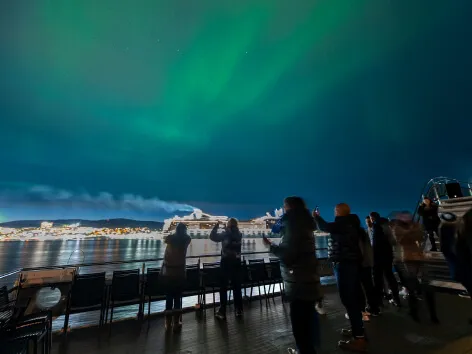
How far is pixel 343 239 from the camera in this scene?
2.38 m

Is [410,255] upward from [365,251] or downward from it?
downward

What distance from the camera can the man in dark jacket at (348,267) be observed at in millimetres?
2258

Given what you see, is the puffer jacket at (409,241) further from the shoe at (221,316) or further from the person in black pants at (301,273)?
the shoe at (221,316)

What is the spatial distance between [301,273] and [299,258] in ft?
0.38

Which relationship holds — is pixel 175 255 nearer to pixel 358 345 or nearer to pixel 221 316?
pixel 221 316

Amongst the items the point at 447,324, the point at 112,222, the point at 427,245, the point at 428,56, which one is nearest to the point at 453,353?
the point at 447,324

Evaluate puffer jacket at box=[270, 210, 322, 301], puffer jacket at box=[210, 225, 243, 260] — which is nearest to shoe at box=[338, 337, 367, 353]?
puffer jacket at box=[270, 210, 322, 301]

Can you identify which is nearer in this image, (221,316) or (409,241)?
(409,241)

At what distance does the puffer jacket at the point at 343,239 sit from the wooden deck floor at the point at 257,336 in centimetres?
103

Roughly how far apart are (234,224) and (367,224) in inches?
115

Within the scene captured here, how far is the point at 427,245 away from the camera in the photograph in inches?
212

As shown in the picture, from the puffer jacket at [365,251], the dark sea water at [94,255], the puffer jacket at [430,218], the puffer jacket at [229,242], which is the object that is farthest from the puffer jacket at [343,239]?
the dark sea water at [94,255]

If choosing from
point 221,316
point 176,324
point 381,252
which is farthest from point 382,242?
point 176,324

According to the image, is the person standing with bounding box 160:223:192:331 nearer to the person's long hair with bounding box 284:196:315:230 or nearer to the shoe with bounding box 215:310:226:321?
the shoe with bounding box 215:310:226:321
